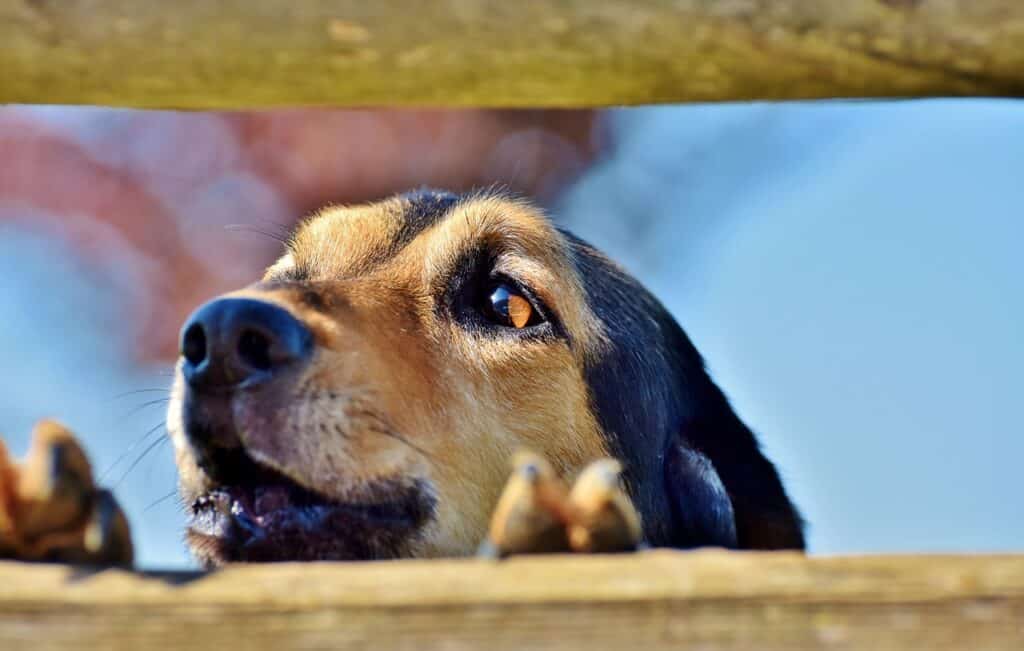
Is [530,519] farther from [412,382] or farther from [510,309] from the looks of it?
[510,309]

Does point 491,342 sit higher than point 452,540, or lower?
higher

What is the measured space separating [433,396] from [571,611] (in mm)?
1798

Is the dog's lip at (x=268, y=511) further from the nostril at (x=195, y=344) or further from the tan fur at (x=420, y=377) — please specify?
the nostril at (x=195, y=344)

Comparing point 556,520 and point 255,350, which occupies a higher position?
point 255,350

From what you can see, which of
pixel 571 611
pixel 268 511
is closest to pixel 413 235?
pixel 268 511

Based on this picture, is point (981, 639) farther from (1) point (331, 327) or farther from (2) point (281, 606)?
(1) point (331, 327)

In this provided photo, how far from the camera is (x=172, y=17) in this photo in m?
2.19

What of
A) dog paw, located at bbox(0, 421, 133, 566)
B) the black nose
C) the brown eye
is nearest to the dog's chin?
the black nose

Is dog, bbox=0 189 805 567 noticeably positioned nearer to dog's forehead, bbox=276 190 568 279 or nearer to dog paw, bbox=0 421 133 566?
dog's forehead, bbox=276 190 568 279

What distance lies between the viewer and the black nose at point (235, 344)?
276cm

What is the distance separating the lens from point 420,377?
323 cm

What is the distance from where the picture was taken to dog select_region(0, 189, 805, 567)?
2809mm

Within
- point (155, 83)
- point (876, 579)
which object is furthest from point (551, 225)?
point (876, 579)

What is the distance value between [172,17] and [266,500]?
1213 mm
